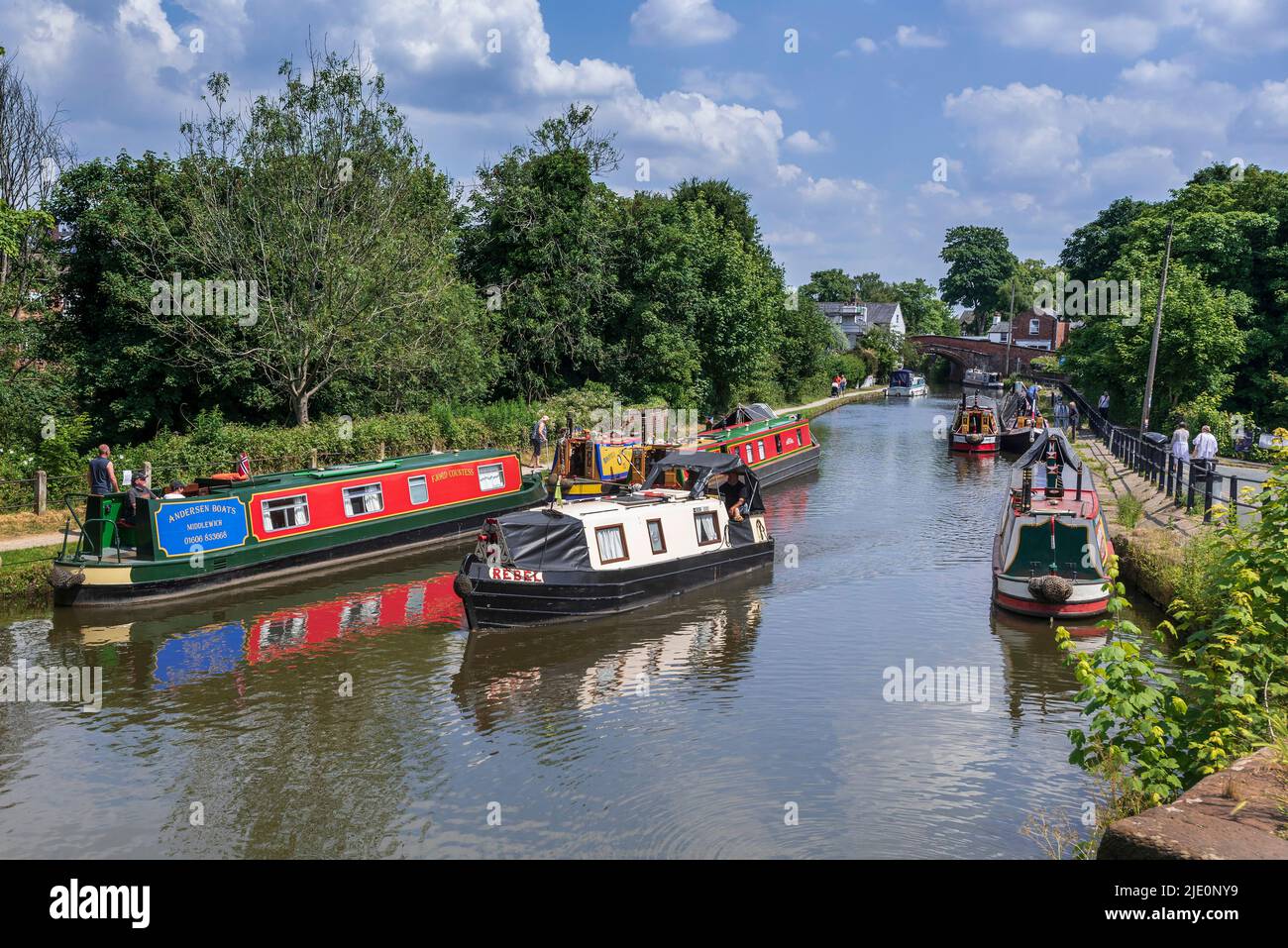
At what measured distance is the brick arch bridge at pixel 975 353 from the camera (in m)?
98.3

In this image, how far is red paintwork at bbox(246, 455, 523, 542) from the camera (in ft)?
68.6

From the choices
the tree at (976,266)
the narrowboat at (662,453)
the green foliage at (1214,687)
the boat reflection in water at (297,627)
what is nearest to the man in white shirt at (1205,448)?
the narrowboat at (662,453)

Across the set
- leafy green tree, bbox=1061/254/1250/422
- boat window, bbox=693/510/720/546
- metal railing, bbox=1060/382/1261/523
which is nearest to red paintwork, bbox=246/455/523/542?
boat window, bbox=693/510/720/546

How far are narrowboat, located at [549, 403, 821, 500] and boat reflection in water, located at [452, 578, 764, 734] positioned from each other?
4.08 meters

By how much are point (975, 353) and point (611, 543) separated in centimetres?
9185

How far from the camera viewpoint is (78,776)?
463 inches

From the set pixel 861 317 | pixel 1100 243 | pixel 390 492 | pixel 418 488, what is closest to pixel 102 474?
pixel 390 492

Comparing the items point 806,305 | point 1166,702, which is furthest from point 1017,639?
point 806,305

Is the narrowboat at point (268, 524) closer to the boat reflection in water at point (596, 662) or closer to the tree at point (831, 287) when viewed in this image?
the boat reflection in water at point (596, 662)

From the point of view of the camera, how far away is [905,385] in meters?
84.1

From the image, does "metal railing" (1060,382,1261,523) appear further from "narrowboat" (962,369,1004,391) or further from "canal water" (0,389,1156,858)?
"narrowboat" (962,369,1004,391)

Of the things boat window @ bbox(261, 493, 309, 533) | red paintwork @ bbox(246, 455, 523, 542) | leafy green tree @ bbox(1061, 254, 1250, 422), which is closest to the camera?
boat window @ bbox(261, 493, 309, 533)

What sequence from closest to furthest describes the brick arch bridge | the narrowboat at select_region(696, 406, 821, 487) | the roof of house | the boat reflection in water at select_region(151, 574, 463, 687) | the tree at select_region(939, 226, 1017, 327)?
the boat reflection in water at select_region(151, 574, 463, 687)
the narrowboat at select_region(696, 406, 821, 487)
the brick arch bridge
the roof of house
the tree at select_region(939, 226, 1017, 327)
